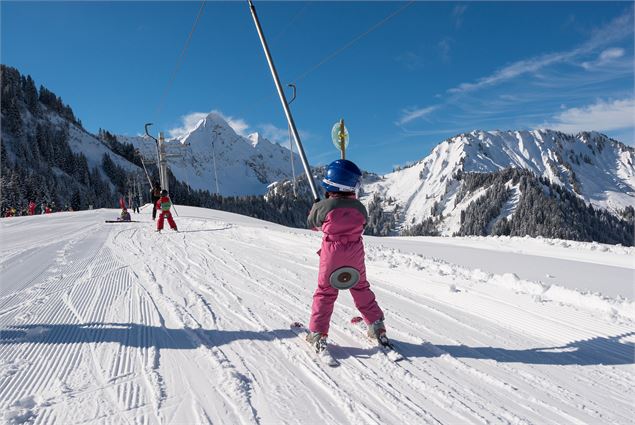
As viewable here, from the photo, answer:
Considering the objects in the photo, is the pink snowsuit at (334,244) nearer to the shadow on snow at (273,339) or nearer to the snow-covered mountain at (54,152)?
the shadow on snow at (273,339)

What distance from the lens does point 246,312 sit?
4625 mm

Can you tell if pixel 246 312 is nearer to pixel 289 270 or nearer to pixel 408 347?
pixel 408 347

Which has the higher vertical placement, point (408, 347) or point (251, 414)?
point (408, 347)

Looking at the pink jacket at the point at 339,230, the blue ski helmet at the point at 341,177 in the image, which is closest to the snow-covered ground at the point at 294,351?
the pink jacket at the point at 339,230

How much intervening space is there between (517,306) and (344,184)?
2.96 metres

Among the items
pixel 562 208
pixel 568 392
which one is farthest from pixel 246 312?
pixel 562 208

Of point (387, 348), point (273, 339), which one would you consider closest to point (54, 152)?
point (273, 339)

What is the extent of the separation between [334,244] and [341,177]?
0.66 metres

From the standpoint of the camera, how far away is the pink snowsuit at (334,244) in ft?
11.9

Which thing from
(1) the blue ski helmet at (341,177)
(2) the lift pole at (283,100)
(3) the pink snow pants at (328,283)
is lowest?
(3) the pink snow pants at (328,283)

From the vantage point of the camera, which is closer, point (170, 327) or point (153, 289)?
point (170, 327)

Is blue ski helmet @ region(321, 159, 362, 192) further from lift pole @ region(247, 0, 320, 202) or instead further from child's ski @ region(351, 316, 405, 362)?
lift pole @ region(247, 0, 320, 202)

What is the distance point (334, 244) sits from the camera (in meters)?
3.71

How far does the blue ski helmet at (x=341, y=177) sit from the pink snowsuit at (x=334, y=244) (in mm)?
100
